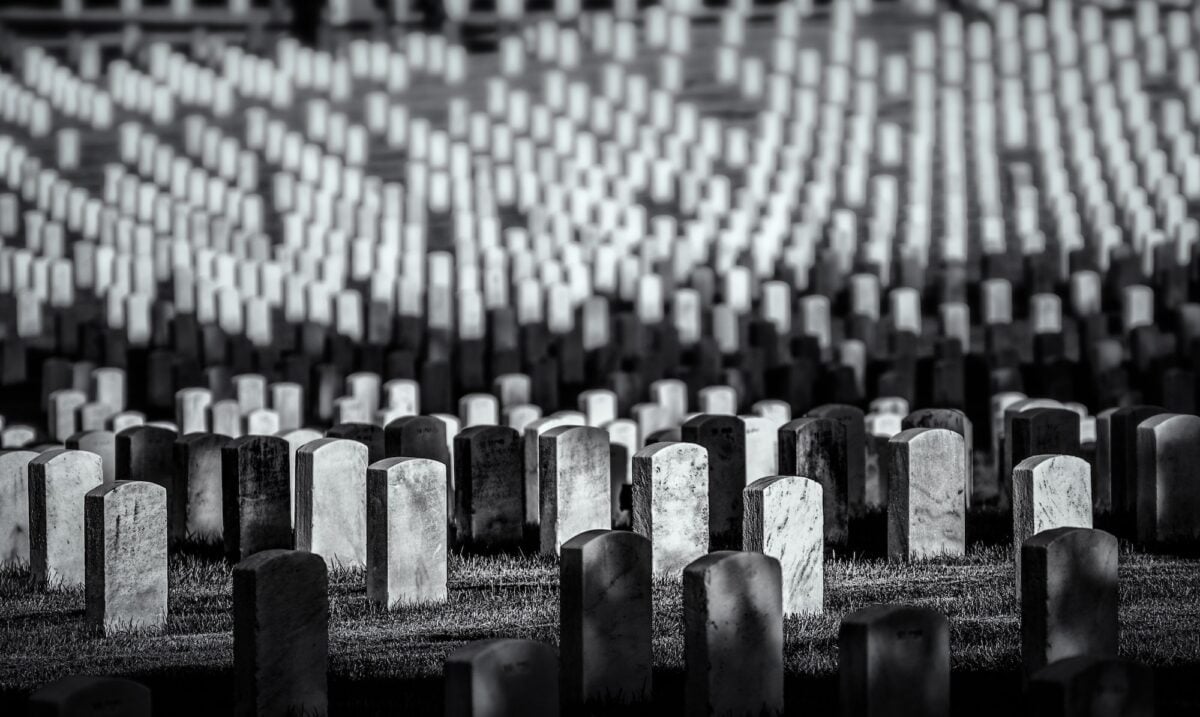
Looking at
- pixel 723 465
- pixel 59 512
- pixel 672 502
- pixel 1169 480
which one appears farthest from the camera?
pixel 723 465

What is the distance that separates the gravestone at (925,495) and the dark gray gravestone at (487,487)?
1795 millimetres

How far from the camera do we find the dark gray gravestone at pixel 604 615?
5.12 metres

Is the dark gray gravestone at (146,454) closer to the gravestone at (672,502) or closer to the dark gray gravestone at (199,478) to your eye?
the dark gray gravestone at (199,478)

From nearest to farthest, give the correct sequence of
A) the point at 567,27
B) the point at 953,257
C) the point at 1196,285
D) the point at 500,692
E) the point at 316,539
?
the point at 500,692 → the point at 316,539 → the point at 1196,285 → the point at 953,257 → the point at 567,27

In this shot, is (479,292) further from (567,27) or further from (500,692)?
(567,27)

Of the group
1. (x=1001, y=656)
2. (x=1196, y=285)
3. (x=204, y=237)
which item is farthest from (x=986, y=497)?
(x=204, y=237)

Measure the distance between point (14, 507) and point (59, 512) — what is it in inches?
26.4

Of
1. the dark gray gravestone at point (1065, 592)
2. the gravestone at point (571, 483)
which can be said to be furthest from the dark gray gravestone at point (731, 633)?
the gravestone at point (571, 483)

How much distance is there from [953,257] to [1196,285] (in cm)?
214

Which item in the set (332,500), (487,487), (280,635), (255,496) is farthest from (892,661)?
(255,496)

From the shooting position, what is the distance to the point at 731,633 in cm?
492

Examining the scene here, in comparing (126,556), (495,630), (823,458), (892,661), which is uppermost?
(823,458)

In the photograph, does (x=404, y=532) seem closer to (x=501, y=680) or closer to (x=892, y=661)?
(x=501, y=680)

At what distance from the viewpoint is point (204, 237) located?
17.7m
